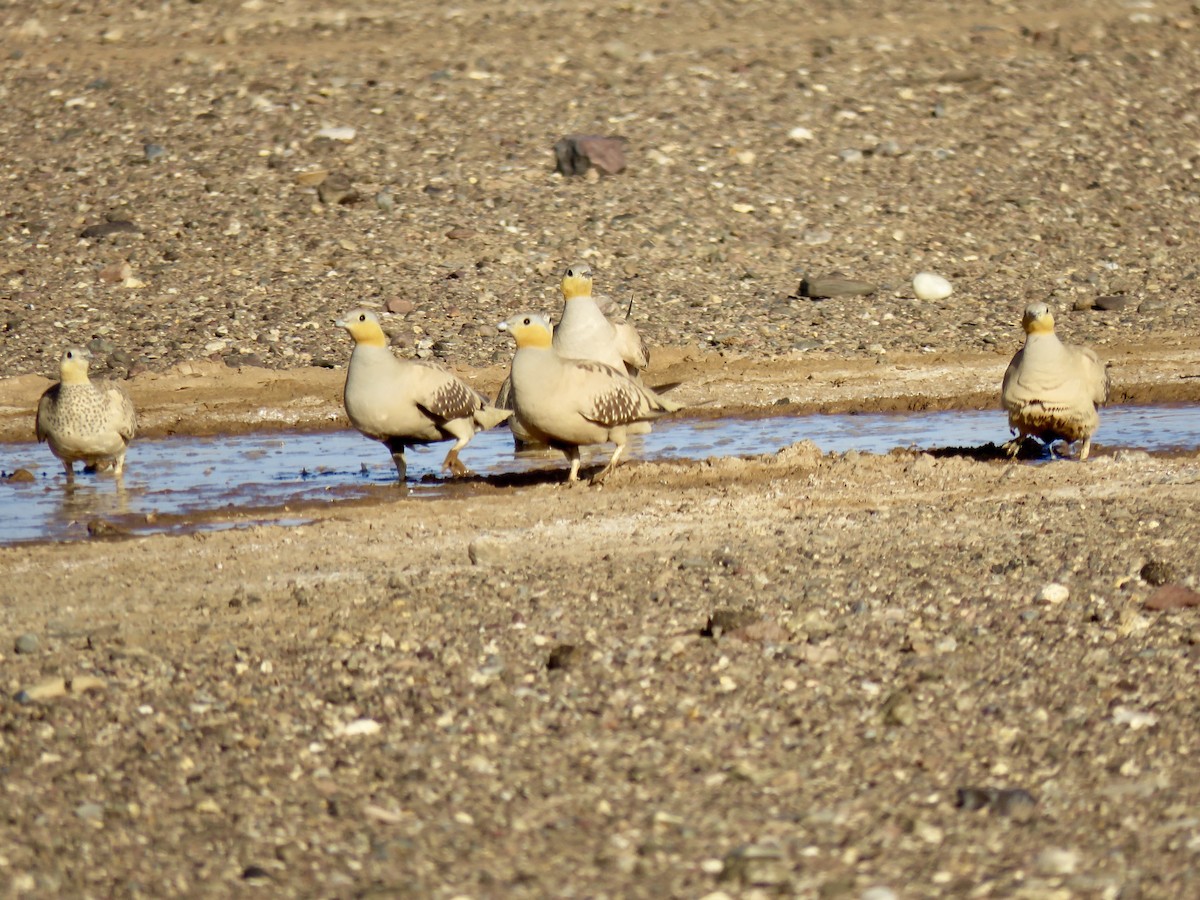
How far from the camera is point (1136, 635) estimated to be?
650 cm

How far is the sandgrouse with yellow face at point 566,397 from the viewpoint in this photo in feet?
33.4

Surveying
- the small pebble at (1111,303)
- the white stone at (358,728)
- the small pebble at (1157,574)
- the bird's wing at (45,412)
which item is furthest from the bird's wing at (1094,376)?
the small pebble at (1111,303)

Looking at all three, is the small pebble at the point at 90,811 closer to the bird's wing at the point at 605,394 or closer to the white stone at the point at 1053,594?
the white stone at the point at 1053,594

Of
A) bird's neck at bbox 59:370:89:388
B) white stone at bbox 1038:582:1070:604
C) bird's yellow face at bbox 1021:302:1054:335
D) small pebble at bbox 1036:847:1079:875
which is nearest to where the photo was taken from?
small pebble at bbox 1036:847:1079:875

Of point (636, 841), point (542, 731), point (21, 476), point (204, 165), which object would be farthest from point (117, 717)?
point (204, 165)

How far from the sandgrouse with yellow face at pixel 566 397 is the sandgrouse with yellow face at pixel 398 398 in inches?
25.9

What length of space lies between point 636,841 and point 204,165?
16.7 metres

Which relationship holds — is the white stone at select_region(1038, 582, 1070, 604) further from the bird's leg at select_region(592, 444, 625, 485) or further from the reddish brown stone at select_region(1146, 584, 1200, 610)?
the bird's leg at select_region(592, 444, 625, 485)

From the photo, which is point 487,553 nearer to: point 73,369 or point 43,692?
point 43,692

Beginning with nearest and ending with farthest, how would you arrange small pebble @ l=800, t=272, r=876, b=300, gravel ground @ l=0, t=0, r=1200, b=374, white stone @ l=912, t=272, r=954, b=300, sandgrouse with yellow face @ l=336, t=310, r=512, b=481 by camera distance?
sandgrouse with yellow face @ l=336, t=310, r=512, b=481
gravel ground @ l=0, t=0, r=1200, b=374
small pebble @ l=800, t=272, r=876, b=300
white stone @ l=912, t=272, r=954, b=300

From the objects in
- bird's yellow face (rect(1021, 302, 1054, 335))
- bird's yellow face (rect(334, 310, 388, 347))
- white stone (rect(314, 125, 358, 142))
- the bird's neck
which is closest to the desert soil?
white stone (rect(314, 125, 358, 142))

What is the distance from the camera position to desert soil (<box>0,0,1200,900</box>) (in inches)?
195

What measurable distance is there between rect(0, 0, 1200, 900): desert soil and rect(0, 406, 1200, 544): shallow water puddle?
1.68ft

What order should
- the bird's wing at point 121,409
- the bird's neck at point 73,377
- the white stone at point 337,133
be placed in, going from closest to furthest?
the bird's wing at point 121,409
the bird's neck at point 73,377
the white stone at point 337,133
